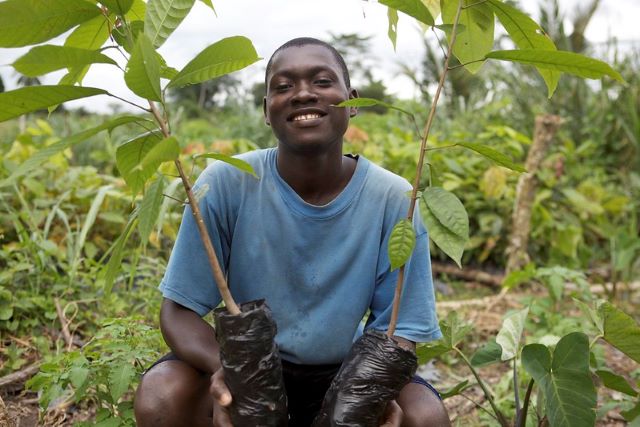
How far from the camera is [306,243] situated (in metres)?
1.76

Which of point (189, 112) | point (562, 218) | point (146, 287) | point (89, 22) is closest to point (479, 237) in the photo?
point (562, 218)

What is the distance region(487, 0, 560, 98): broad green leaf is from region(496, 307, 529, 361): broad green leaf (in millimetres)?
694

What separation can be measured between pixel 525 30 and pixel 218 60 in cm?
62

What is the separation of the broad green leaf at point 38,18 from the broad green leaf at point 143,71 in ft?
0.62

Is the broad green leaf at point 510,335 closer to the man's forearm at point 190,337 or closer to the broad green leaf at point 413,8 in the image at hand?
the man's forearm at point 190,337

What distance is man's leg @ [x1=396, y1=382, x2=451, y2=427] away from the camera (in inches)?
62.1

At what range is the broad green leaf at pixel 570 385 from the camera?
158cm

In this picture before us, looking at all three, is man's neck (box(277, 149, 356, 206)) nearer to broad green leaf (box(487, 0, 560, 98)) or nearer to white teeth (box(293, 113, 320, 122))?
white teeth (box(293, 113, 320, 122))

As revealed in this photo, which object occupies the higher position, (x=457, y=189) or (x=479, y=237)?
(x=457, y=189)

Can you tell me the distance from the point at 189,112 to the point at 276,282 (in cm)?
1465

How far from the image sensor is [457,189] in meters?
5.09

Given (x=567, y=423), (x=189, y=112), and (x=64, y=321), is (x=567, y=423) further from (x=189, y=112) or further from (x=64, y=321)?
(x=189, y=112)

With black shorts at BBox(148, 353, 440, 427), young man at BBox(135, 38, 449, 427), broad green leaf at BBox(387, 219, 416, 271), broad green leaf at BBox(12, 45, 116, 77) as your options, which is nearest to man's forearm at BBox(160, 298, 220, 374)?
young man at BBox(135, 38, 449, 427)

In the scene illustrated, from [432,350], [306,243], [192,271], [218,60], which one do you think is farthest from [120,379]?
[218,60]
